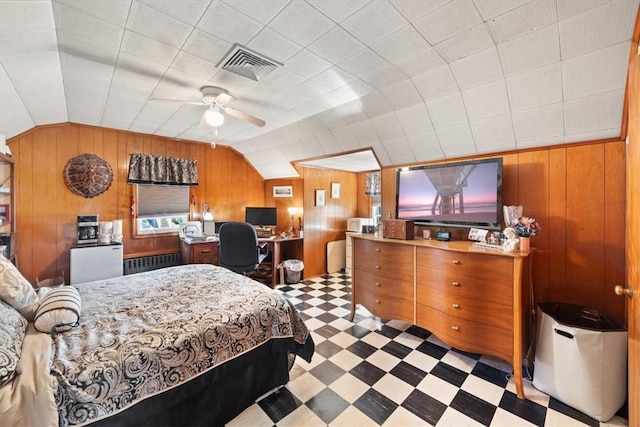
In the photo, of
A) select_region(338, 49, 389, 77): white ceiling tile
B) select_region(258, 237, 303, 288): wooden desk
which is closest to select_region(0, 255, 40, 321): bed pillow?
select_region(338, 49, 389, 77): white ceiling tile

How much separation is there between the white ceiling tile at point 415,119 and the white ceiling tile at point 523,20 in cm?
87

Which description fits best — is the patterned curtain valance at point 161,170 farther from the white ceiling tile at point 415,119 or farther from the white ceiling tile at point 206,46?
the white ceiling tile at point 415,119

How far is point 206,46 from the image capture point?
187 centimetres

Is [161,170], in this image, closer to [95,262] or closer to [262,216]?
[95,262]

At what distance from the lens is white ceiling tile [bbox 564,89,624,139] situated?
1.79 m

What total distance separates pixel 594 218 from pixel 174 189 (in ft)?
17.0

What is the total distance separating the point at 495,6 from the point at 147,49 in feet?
7.49

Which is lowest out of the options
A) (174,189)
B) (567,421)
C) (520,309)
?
(567,421)

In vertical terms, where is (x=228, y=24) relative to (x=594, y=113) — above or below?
above

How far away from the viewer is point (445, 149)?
271 cm

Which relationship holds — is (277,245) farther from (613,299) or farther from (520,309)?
(613,299)

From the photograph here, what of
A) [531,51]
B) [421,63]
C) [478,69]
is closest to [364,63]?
[421,63]

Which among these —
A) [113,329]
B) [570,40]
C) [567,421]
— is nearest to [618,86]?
[570,40]

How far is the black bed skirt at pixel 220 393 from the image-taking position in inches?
50.0
